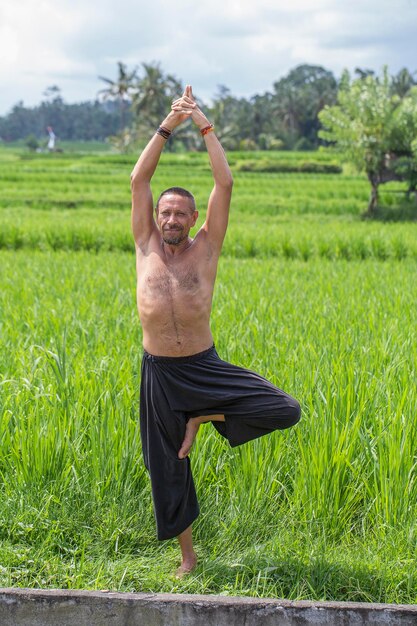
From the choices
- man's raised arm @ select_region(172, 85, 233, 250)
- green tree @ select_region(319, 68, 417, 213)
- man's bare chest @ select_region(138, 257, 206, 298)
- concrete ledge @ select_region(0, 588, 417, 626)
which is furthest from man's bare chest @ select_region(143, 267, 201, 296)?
green tree @ select_region(319, 68, 417, 213)

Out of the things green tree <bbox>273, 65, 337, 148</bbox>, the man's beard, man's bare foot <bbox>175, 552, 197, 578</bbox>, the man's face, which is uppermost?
green tree <bbox>273, 65, 337, 148</bbox>

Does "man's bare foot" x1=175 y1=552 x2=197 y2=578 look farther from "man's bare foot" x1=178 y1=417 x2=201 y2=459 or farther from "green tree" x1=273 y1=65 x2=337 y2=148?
"green tree" x1=273 y1=65 x2=337 y2=148

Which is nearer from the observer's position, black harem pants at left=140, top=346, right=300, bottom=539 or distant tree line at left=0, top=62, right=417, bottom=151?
black harem pants at left=140, top=346, right=300, bottom=539

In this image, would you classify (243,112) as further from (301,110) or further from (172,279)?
(172,279)

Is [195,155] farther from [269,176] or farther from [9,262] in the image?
[9,262]

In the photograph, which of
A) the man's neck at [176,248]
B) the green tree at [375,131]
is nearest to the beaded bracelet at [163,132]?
the man's neck at [176,248]

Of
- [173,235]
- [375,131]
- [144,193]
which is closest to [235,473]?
[173,235]

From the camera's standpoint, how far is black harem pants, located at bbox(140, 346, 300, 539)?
2402 mm

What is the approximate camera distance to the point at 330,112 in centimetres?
1831

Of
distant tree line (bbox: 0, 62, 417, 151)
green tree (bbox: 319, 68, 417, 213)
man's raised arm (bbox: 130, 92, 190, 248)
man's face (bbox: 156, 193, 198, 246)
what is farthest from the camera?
distant tree line (bbox: 0, 62, 417, 151)

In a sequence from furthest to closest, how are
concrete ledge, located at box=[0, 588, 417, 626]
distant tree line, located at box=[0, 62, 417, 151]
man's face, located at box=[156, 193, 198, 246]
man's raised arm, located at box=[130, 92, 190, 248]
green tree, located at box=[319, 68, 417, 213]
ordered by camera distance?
distant tree line, located at box=[0, 62, 417, 151] < green tree, located at box=[319, 68, 417, 213] < man's raised arm, located at box=[130, 92, 190, 248] < man's face, located at box=[156, 193, 198, 246] < concrete ledge, located at box=[0, 588, 417, 626]

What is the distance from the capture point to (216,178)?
2463 millimetres

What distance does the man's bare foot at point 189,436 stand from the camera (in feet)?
7.96

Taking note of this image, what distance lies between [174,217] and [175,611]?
47.1 inches
